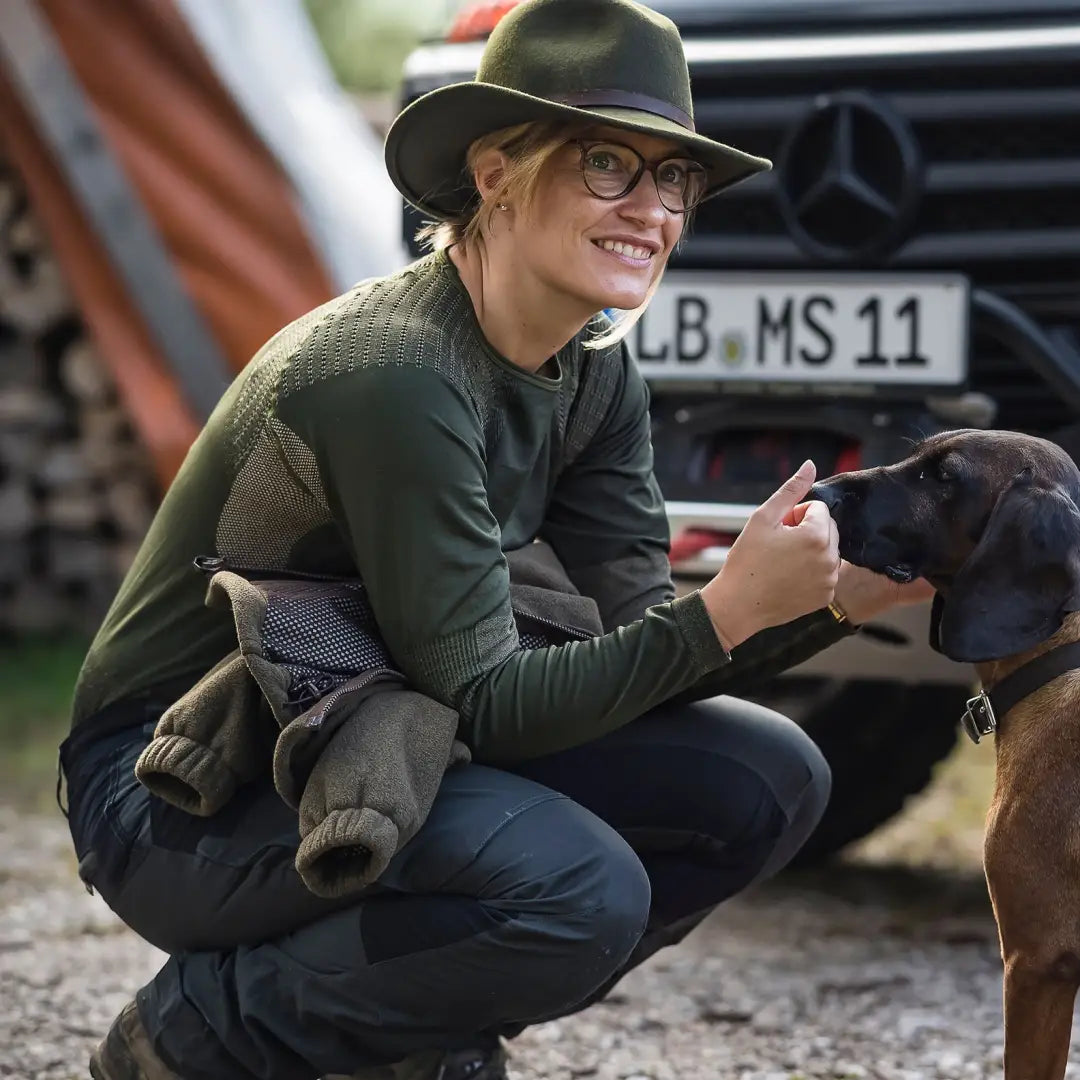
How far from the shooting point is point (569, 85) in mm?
2516

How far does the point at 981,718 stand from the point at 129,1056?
133 cm

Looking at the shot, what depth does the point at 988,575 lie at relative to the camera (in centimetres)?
266

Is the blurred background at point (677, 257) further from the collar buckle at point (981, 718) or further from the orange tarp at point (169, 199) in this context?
the collar buckle at point (981, 718)

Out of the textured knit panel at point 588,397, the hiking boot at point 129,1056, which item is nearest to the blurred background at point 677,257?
the textured knit panel at point 588,397

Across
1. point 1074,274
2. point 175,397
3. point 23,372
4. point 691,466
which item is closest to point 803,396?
point 691,466

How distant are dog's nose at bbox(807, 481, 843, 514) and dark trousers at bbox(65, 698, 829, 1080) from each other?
1.78ft

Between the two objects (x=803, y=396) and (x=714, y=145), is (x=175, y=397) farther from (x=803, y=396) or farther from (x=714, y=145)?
(x=714, y=145)

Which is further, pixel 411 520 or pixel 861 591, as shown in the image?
pixel 861 591

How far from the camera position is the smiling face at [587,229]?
2.56m

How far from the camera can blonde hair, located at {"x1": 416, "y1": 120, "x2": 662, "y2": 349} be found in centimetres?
253

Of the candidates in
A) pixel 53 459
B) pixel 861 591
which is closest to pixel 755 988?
pixel 861 591

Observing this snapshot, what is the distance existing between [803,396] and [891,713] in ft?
2.94

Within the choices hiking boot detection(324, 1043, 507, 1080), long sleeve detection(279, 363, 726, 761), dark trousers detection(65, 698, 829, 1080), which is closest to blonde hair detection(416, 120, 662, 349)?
long sleeve detection(279, 363, 726, 761)

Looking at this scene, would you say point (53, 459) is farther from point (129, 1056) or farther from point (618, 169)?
point (618, 169)
